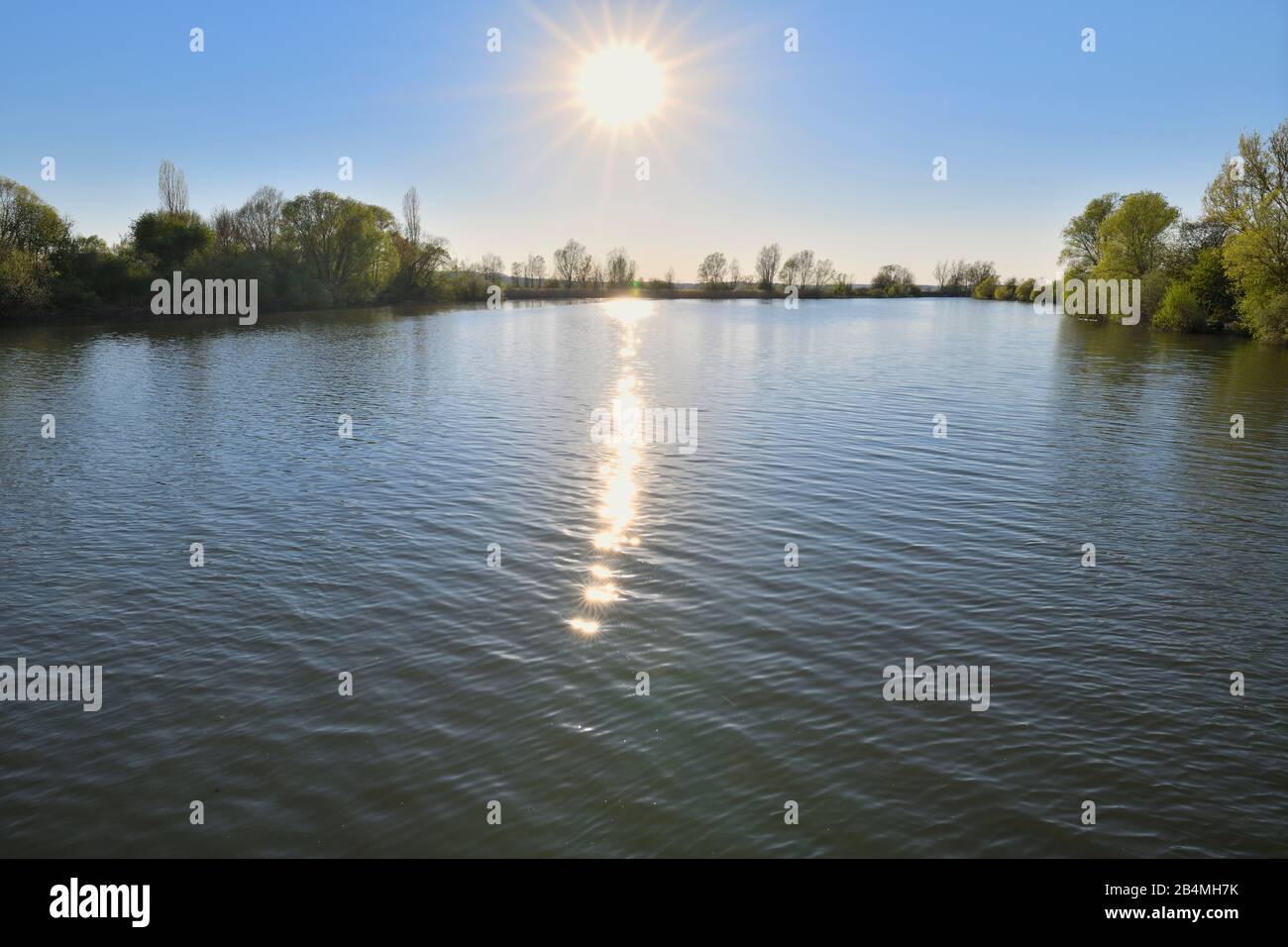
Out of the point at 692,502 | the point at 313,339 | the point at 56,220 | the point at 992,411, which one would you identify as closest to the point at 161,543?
the point at 692,502

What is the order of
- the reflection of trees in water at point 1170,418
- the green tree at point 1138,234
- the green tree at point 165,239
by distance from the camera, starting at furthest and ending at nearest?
the green tree at point 165,239 < the green tree at point 1138,234 < the reflection of trees in water at point 1170,418

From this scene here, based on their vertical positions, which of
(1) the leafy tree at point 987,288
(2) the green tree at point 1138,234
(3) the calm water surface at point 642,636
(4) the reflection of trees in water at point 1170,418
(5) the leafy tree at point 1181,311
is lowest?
(3) the calm water surface at point 642,636

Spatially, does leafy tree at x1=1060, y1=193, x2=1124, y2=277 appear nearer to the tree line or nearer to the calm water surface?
the tree line

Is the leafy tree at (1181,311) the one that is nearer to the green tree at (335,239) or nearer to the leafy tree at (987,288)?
the green tree at (335,239)

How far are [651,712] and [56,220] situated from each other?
284 feet

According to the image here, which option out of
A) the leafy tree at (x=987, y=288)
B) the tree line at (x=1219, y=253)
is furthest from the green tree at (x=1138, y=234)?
the leafy tree at (x=987, y=288)

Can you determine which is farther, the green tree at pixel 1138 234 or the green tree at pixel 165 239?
the green tree at pixel 165 239

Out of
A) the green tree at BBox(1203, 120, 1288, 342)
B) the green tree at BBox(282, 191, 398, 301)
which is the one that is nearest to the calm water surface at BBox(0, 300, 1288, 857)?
the green tree at BBox(1203, 120, 1288, 342)

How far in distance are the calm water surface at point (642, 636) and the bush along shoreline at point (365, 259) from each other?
38.0 meters

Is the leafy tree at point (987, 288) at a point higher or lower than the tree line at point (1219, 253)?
higher

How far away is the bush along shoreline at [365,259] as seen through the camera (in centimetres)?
5603

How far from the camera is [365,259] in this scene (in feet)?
351

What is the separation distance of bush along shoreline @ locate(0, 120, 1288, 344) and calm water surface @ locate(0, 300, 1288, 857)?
37984 millimetres
